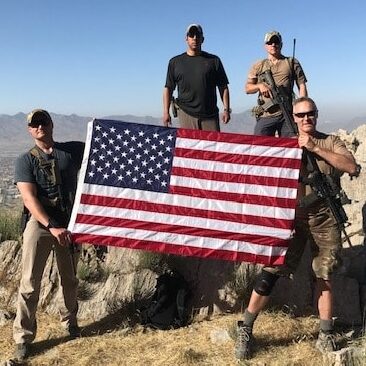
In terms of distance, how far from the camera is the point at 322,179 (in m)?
5.38

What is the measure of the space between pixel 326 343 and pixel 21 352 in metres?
3.67

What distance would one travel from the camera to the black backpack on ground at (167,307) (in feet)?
21.9

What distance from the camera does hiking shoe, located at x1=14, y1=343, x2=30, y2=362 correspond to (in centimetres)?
592

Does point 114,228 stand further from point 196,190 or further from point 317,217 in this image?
point 317,217

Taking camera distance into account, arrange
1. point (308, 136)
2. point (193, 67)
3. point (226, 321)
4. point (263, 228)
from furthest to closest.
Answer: point (193, 67), point (226, 321), point (263, 228), point (308, 136)

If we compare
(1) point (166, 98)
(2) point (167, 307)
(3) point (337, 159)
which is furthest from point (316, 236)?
(1) point (166, 98)

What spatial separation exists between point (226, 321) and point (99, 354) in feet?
5.82

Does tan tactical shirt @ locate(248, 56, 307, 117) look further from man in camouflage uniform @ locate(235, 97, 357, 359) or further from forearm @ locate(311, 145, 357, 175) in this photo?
forearm @ locate(311, 145, 357, 175)

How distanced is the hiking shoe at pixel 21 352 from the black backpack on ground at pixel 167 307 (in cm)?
158

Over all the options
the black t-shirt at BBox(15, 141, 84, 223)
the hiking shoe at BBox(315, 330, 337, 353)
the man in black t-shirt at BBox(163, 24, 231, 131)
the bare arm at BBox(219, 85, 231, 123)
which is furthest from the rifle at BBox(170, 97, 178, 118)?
the hiking shoe at BBox(315, 330, 337, 353)

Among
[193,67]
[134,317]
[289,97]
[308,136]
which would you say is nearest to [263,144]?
[308,136]

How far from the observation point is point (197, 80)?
7.19m

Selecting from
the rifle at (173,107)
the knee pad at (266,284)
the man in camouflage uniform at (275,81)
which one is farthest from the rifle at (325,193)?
the rifle at (173,107)

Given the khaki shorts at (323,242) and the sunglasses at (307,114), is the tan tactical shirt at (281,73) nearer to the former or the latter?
the sunglasses at (307,114)
